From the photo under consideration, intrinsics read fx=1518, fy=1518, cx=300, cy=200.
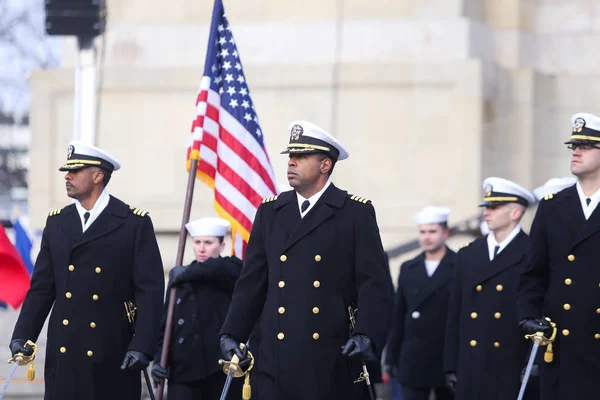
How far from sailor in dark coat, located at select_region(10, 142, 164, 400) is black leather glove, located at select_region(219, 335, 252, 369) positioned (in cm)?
93

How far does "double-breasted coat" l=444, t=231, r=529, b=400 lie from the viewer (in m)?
10.3

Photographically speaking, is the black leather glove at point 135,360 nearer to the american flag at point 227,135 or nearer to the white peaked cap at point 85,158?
the white peaked cap at point 85,158

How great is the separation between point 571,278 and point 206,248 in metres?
3.24

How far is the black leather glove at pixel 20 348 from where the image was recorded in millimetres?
9002

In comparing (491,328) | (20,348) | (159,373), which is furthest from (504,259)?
(20,348)

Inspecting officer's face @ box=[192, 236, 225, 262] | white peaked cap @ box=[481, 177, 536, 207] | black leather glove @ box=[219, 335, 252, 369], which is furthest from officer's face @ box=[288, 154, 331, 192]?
white peaked cap @ box=[481, 177, 536, 207]

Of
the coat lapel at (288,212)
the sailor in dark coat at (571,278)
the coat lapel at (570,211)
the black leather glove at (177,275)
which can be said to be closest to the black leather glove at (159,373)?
the black leather glove at (177,275)

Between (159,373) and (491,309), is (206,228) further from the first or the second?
(491,309)

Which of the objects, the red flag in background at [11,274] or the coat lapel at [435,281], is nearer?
the red flag in background at [11,274]

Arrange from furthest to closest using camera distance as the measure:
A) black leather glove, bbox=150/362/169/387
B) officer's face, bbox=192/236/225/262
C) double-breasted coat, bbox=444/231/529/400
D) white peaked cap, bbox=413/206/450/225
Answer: white peaked cap, bbox=413/206/450/225, officer's face, bbox=192/236/225/262, double-breasted coat, bbox=444/231/529/400, black leather glove, bbox=150/362/169/387

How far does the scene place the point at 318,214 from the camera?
8164 mm

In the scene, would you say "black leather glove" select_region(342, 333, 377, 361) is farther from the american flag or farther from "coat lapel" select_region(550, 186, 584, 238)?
the american flag

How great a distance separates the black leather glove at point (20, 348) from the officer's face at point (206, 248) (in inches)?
81.0

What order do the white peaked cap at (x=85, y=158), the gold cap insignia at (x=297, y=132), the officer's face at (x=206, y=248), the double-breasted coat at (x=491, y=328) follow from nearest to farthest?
1. the gold cap insignia at (x=297, y=132)
2. the white peaked cap at (x=85, y=158)
3. the double-breasted coat at (x=491, y=328)
4. the officer's face at (x=206, y=248)
